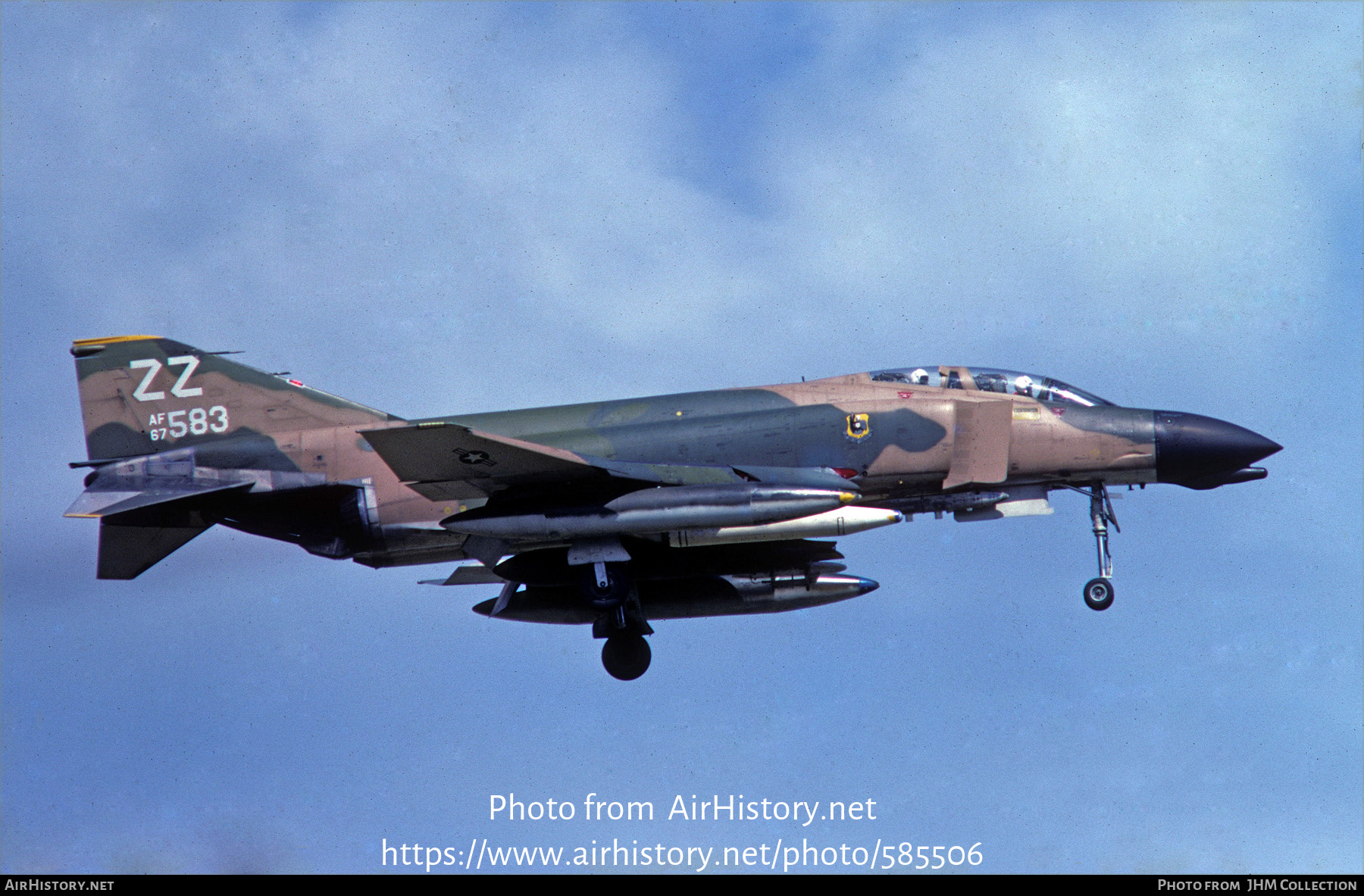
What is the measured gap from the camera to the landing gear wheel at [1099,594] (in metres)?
17.7

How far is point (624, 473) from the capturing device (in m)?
16.9

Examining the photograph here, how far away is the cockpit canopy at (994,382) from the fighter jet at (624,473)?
3 cm

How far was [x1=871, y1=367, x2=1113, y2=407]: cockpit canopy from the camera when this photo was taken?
18219 millimetres

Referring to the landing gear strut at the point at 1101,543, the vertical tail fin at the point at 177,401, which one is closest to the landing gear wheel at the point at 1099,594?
the landing gear strut at the point at 1101,543

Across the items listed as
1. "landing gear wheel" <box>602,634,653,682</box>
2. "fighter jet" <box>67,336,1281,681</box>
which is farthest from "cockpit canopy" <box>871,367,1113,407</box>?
"landing gear wheel" <box>602,634,653,682</box>

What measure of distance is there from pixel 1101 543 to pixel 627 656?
21.1ft

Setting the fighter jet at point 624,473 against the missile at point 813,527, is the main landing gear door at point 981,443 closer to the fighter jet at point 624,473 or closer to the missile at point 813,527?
the fighter jet at point 624,473

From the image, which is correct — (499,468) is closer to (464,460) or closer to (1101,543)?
(464,460)

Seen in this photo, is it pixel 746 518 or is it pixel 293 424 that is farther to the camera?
pixel 293 424

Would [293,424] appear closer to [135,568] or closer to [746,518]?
[135,568]

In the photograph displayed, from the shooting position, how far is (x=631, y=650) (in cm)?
1898

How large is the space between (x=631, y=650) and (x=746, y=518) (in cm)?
369
